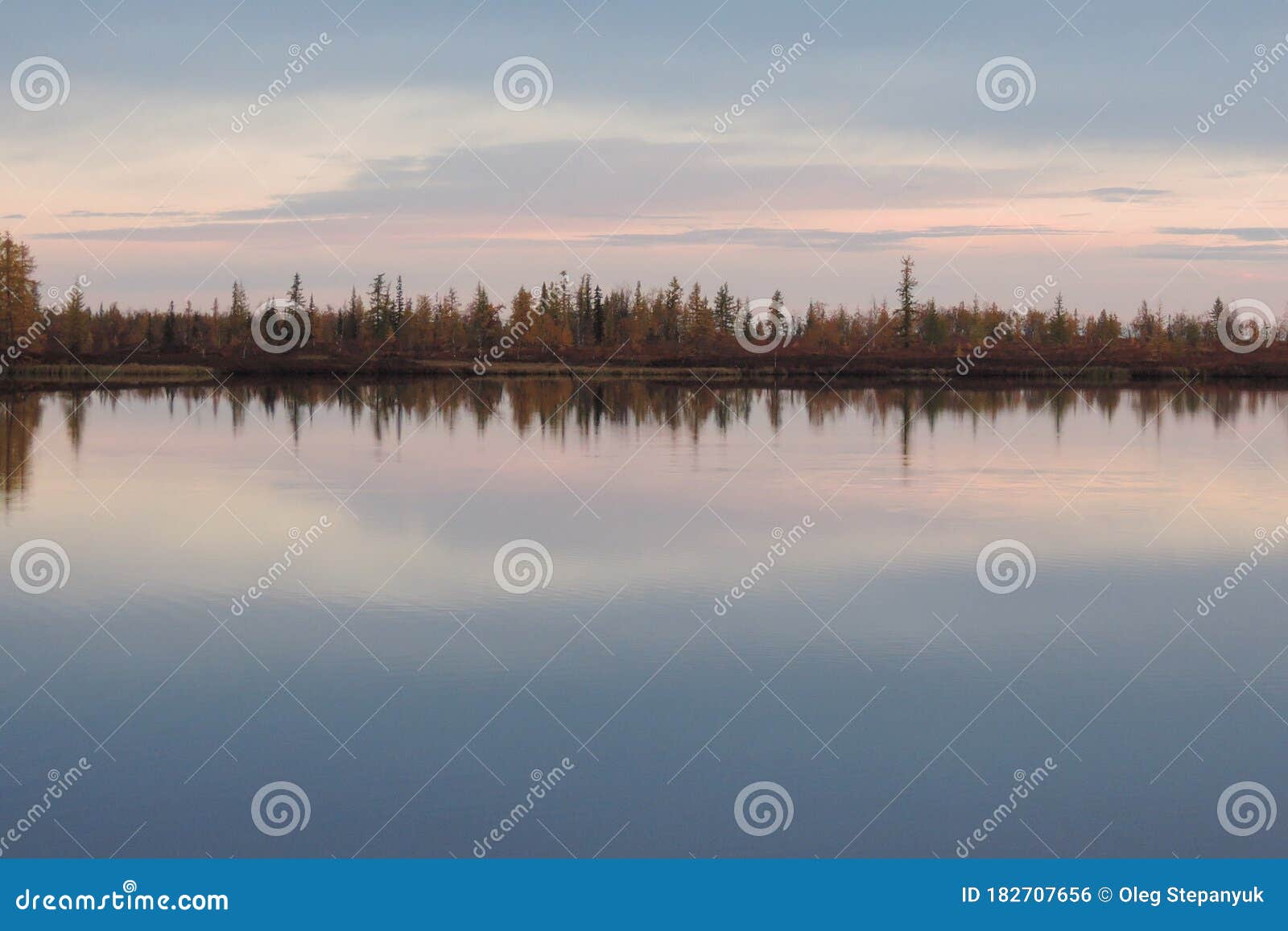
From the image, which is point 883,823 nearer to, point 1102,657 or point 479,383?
point 1102,657

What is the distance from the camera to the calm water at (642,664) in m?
10.2

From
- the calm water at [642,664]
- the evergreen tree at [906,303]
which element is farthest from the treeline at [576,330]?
the calm water at [642,664]

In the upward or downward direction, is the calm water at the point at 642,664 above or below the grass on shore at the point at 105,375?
below

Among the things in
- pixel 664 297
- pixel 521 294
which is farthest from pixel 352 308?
pixel 664 297

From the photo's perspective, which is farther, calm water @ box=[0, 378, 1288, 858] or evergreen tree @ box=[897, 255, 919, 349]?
evergreen tree @ box=[897, 255, 919, 349]

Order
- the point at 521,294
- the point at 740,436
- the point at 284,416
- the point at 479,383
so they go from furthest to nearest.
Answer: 1. the point at 521,294
2. the point at 479,383
3. the point at 284,416
4. the point at 740,436

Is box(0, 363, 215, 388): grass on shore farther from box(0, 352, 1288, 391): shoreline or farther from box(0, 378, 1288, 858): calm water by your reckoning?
box(0, 378, 1288, 858): calm water

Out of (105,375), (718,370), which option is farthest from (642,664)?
(718,370)

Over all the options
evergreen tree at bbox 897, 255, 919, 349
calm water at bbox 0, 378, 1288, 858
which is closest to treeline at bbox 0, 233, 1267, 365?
evergreen tree at bbox 897, 255, 919, 349

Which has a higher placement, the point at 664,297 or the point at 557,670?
the point at 664,297

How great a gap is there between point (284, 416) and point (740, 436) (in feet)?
62.9

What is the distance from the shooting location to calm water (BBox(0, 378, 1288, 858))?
1016 centimetres

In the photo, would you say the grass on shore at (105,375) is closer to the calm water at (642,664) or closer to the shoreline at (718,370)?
the shoreline at (718,370)

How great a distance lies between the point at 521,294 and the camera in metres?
163
